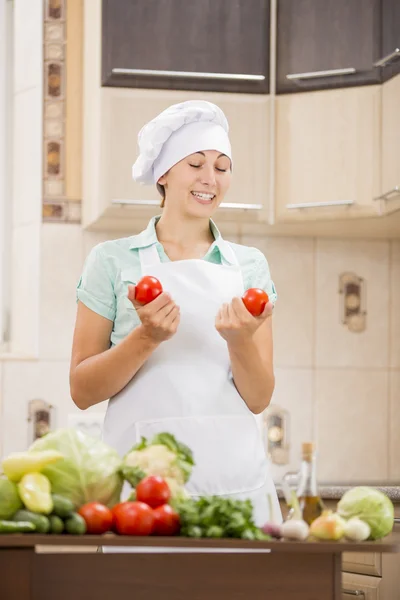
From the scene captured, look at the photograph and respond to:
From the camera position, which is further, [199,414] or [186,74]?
[186,74]

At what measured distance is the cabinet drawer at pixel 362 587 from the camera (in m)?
2.49

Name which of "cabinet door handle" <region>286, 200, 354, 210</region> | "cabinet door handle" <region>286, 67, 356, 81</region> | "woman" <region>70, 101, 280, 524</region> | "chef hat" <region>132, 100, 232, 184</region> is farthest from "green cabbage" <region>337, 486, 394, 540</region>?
"cabinet door handle" <region>286, 67, 356, 81</region>

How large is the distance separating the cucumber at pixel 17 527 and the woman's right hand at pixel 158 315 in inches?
19.5

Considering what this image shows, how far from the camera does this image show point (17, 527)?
114 centimetres

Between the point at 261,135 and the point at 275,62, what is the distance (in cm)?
21

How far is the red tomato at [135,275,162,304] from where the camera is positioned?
1.56 metres

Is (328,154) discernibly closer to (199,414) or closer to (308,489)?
(199,414)

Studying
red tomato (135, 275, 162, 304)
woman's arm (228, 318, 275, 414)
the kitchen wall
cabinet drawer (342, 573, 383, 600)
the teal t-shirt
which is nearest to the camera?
red tomato (135, 275, 162, 304)

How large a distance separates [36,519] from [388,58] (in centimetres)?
193

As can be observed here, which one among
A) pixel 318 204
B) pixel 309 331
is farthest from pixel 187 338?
pixel 309 331

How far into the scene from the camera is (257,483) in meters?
1.79

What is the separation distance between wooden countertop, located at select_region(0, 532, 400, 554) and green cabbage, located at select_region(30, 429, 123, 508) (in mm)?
106

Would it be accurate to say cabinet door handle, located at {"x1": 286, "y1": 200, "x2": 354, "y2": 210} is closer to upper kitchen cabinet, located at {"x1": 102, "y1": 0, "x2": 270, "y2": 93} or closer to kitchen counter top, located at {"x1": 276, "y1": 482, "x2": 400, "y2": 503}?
upper kitchen cabinet, located at {"x1": 102, "y1": 0, "x2": 270, "y2": 93}

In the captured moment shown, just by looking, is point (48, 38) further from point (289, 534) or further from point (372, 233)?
point (289, 534)
